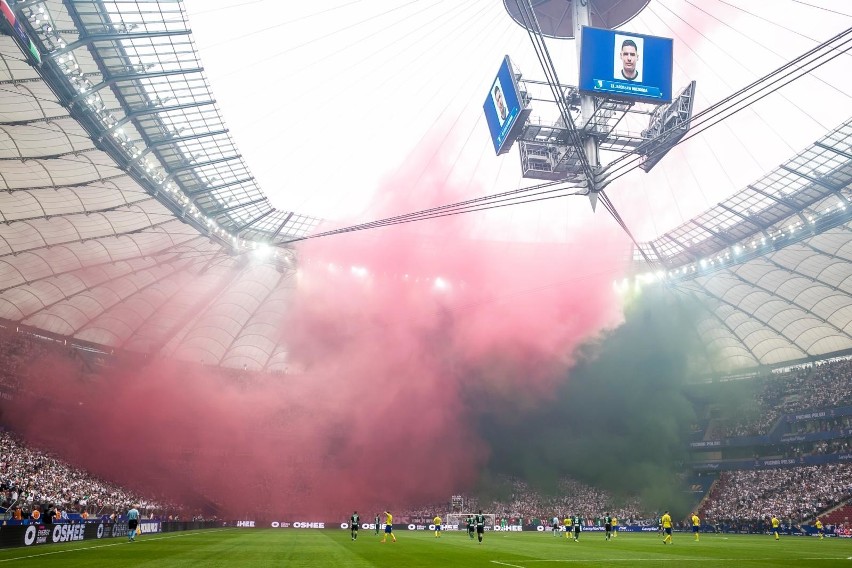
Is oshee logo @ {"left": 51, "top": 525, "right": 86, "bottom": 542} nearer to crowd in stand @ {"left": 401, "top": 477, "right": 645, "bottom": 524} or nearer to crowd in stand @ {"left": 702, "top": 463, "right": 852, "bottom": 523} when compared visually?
crowd in stand @ {"left": 401, "top": 477, "right": 645, "bottom": 524}

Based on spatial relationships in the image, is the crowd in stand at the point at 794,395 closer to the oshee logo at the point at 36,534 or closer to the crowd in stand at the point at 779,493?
the crowd in stand at the point at 779,493

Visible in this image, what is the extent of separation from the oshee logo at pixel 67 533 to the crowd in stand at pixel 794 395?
225ft

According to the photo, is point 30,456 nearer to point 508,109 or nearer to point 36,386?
point 36,386

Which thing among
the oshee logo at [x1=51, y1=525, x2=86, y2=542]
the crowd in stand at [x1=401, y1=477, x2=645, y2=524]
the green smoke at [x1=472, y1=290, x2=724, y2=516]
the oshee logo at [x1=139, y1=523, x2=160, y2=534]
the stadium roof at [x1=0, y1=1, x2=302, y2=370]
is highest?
the stadium roof at [x1=0, y1=1, x2=302, y2=370]

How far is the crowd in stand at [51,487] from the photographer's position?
3934cm

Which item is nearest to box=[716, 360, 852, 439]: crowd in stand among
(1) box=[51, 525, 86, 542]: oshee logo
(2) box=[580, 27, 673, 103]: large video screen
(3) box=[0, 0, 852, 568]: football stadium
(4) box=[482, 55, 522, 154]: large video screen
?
(3) box=[0, 0, 852, 568]: football stadium

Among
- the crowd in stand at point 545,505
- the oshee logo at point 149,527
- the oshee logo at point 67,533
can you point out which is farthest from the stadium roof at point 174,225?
the crowd in stand at point 545,505

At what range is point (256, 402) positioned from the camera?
66.8 m

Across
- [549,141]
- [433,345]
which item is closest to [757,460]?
[433,345]

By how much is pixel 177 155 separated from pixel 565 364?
46922 millimetres

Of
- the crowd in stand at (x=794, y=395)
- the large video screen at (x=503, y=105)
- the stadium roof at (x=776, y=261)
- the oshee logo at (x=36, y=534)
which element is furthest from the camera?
the crowd in stand at (x=794, y=395)

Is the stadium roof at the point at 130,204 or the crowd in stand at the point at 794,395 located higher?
the stadium roof at the point at 130,204

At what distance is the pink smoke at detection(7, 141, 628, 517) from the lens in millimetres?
58750

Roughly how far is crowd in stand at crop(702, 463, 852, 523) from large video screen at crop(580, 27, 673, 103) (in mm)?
46373
